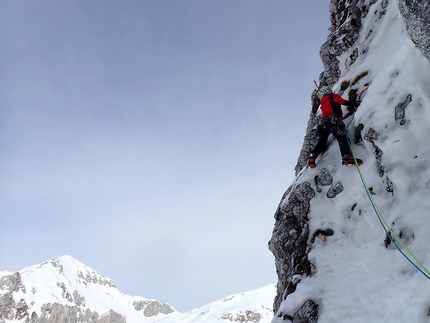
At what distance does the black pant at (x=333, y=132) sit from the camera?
33.6 ft

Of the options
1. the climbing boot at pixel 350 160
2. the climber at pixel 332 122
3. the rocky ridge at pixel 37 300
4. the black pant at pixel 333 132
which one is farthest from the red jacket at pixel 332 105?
the rocky ridge at pixel 37 300

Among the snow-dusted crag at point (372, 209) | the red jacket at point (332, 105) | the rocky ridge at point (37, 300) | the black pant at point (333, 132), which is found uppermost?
the rocky ridge at point (37, 300)

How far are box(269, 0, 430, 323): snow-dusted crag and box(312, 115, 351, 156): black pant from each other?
1.10 feet

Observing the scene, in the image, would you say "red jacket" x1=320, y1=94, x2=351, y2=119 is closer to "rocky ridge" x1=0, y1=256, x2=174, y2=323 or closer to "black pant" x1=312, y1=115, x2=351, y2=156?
"black pant" x1=312, y1=115, x2=351, y2=156

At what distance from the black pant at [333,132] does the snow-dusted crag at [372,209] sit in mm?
334

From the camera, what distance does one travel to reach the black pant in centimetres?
1023

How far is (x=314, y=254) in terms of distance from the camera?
970 centimetres

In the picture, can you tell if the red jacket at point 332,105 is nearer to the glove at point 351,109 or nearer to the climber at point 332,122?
the climber at point 332,122

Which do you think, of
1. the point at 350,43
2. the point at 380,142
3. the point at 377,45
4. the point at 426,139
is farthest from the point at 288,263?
the point at 350,43

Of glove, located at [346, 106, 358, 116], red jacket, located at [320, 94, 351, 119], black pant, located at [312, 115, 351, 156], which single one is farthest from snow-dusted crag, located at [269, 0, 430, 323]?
red jacket, located at [320, 94, 351, 119]

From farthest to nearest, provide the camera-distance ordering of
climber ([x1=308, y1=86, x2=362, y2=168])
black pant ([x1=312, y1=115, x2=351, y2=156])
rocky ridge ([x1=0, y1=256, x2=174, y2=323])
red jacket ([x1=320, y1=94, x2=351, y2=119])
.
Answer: rocky ridge ([x1=0, y1=256, x2=174, y2=323])
red jacket ([x1=320, y1=94, x2=351, y2=119])
climber ([x1=308, y1=86, x2=362, y2=168])
black pant ([x1=312, y1=115, x2=351, y2=156])

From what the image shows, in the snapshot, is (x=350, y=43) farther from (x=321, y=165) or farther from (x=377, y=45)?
(x=321, y=165)

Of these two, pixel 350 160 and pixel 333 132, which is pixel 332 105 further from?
pixel 350 160

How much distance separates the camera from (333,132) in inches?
→ 428
